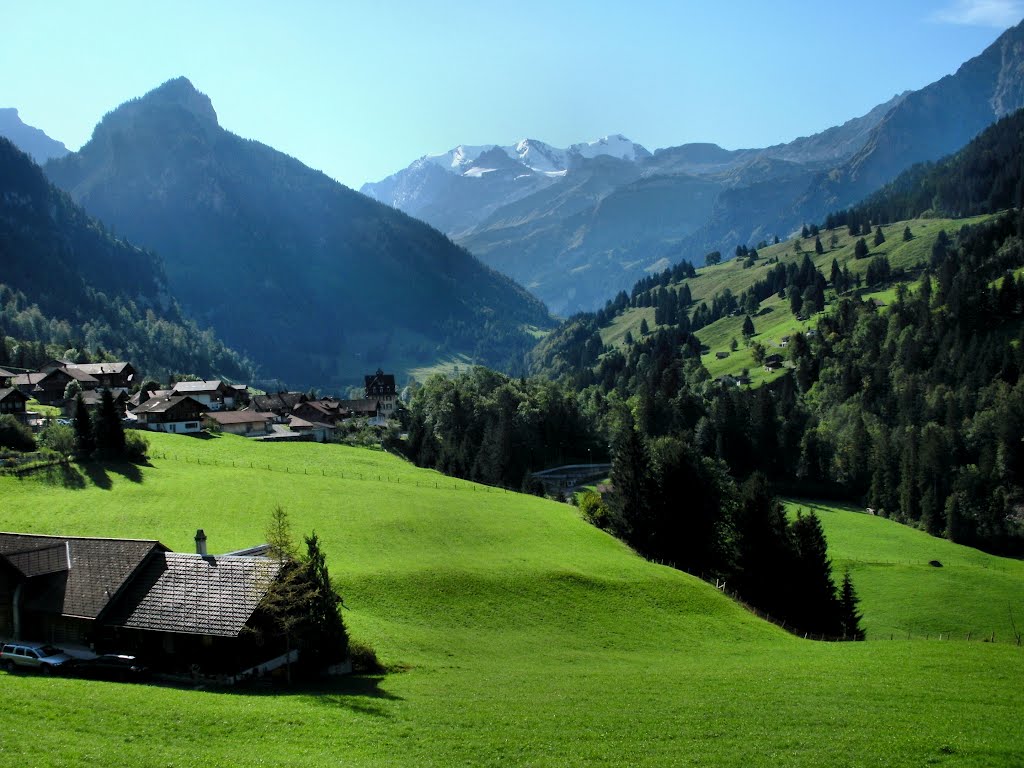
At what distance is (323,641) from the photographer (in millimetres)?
34281

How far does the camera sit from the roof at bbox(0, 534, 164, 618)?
3497 centimetres

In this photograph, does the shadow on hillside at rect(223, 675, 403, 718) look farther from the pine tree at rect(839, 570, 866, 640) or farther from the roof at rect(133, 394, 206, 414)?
the roof at rect(133, 394, 206, 414)

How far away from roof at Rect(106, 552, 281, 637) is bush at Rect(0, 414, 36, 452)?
53362 mm

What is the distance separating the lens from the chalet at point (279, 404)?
14712 centimetres

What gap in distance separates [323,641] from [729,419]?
123548mm

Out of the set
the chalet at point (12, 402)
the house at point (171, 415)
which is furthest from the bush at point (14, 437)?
the house at point (171, 415)

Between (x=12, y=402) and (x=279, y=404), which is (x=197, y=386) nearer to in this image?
(x=279, y=404)

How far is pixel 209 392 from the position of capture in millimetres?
142875

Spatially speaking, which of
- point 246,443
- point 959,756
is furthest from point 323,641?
point 246,443

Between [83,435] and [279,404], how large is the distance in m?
81.6

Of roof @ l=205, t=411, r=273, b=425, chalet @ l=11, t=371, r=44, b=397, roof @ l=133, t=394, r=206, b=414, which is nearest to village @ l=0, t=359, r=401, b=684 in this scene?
roof @ l=133, t=394, r=206, b=414

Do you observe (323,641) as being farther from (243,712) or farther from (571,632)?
(571,632)

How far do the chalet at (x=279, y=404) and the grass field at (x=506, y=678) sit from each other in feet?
246

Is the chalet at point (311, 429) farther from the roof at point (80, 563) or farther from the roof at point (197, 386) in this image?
the roof at point (80, 563)
